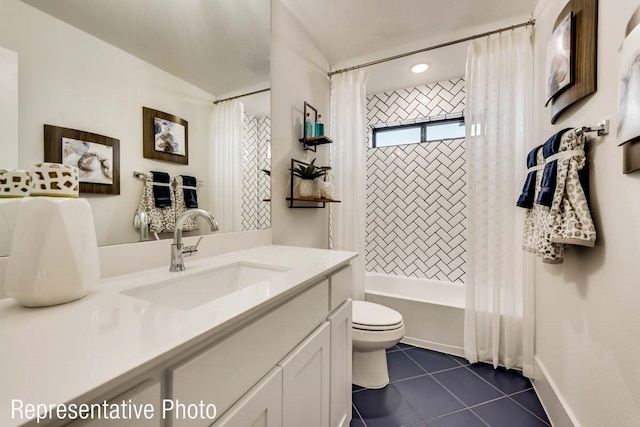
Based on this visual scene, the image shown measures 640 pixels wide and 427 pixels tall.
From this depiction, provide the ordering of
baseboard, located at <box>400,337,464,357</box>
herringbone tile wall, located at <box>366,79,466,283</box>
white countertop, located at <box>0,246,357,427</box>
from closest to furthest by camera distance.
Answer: white countertop, located at <box>0,246,357,427</box>, baseboard, located at <box>400,337,464,357</box>, herringbone tile wall, located at <box>366,79,466,283</box>

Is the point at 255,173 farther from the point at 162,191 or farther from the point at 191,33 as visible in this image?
the point at 191,33

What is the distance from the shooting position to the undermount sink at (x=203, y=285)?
85 cm

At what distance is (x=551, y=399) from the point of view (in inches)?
56.6

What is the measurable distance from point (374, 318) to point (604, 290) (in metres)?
1.11

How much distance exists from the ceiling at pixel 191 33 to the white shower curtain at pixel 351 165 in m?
0.93

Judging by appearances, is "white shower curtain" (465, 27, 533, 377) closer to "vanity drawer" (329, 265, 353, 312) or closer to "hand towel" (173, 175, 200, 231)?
"vanity drawer" (329, 265, 353, 312)

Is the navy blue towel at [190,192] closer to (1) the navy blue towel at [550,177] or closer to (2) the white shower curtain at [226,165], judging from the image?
(2) the white shower curtain at [226,165]

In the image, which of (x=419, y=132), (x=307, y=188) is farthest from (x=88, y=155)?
(x=419, y=132)

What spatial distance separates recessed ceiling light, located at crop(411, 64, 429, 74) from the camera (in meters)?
2.43

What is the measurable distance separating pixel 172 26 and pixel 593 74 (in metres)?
1.79

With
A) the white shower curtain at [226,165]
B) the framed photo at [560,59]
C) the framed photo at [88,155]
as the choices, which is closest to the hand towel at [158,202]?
the framed photo at [88,155]

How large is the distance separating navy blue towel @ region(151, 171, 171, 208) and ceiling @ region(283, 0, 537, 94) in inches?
61.2

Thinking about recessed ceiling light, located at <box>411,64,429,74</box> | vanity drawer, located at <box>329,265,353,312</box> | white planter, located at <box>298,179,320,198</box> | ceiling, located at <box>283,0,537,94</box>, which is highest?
ceiling, located at <box>283,0,537,94</box>

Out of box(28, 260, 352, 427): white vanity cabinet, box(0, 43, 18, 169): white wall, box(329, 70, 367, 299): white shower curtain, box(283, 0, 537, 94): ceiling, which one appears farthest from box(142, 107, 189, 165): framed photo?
box(329, 70, 367, 299): white shower curtain
